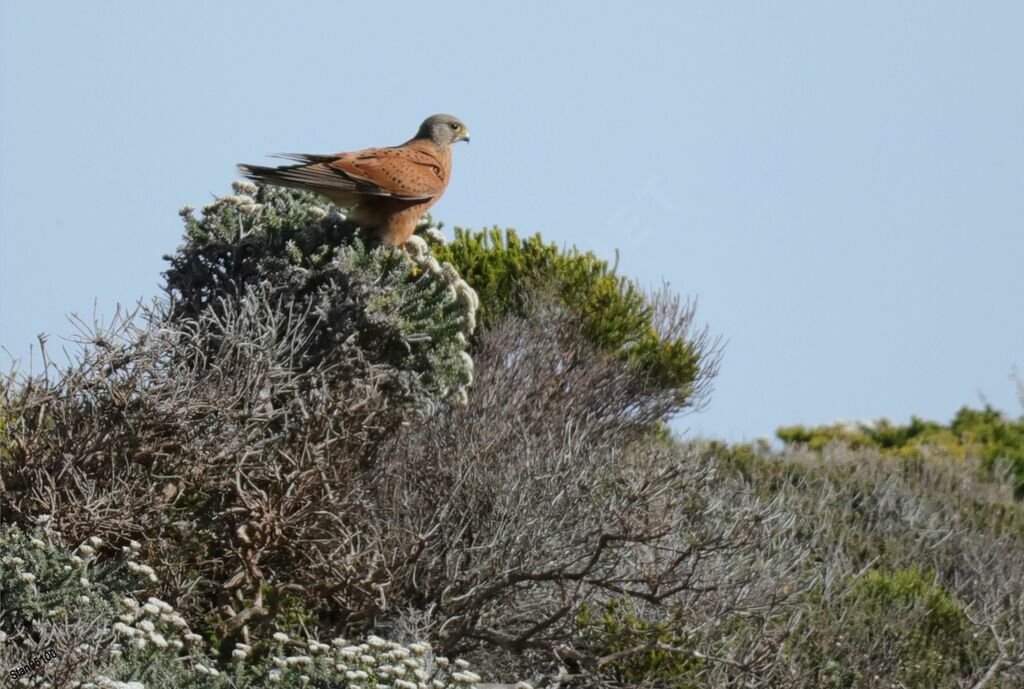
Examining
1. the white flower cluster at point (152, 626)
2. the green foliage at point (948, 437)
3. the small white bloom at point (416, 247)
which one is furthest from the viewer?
Result: the green foliage at point (948, 437)

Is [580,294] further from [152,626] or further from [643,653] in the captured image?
[152,626]

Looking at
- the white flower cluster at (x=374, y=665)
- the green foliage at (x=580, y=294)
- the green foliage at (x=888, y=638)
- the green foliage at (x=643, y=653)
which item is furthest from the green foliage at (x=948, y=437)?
the white flower cluster at (x=374, y=665)

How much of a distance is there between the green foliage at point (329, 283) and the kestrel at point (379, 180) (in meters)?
0.18

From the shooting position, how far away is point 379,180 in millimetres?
8875

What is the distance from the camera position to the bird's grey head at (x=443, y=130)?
9.89 meters

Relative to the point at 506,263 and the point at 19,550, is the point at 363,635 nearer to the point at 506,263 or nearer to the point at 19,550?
the point at 19,550

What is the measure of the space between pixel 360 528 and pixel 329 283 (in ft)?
6.35

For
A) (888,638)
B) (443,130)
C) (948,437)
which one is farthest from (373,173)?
(948,437)

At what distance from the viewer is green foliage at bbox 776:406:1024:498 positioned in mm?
15297

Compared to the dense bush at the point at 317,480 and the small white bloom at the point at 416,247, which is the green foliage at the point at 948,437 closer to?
the small white bloom at the point at 416,247

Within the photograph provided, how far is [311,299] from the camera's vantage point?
861 centimetres

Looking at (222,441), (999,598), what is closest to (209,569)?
(222,441)

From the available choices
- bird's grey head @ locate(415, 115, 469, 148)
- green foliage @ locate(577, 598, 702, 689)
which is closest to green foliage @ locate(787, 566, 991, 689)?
green foliage @ locate(577, 598, 702, 689)

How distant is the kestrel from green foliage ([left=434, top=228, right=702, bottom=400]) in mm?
1778
